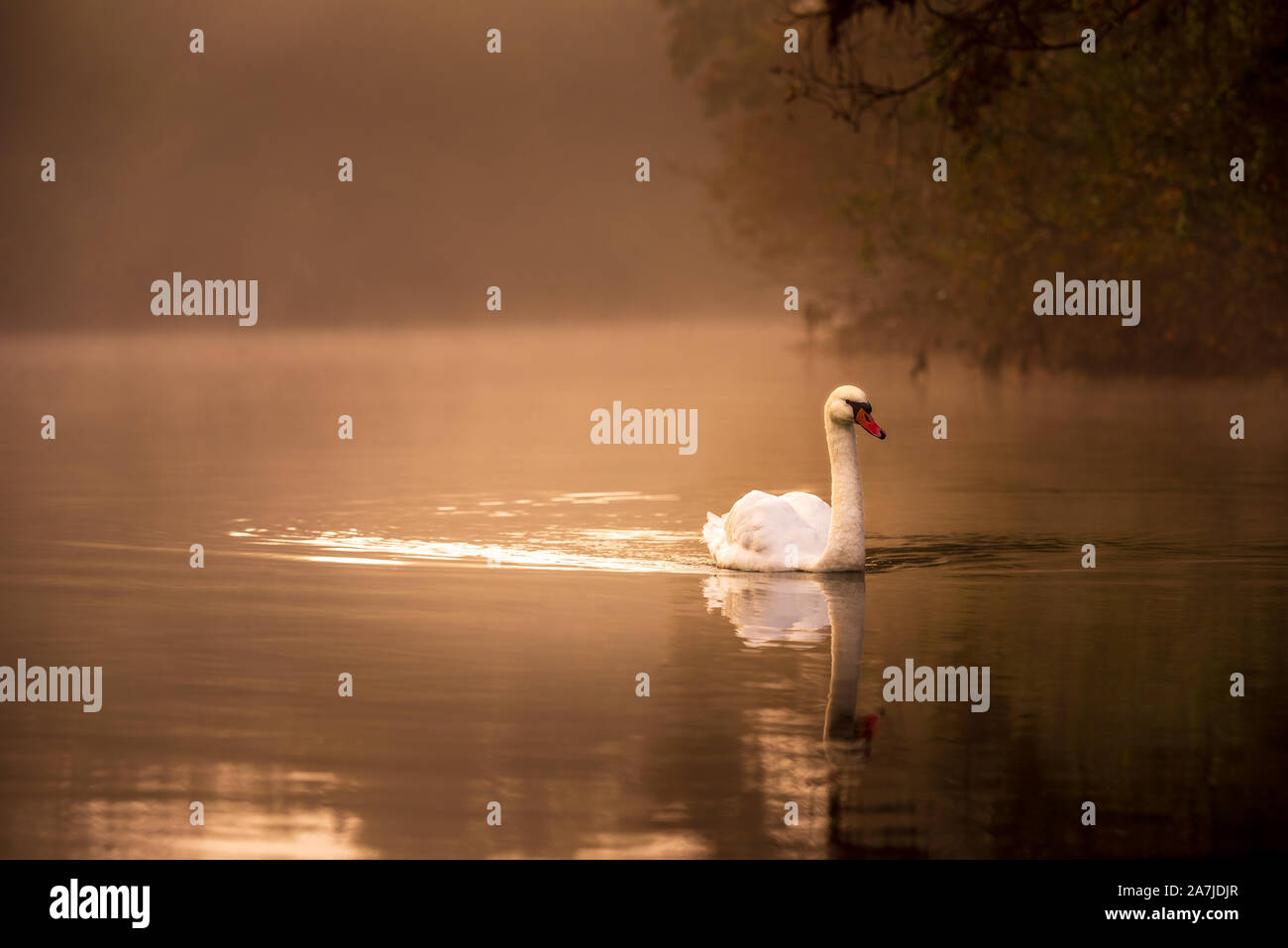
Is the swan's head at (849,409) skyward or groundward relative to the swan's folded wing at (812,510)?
skyward

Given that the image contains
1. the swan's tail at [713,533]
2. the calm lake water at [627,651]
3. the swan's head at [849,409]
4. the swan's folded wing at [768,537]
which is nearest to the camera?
the calm lake water at [627,651]

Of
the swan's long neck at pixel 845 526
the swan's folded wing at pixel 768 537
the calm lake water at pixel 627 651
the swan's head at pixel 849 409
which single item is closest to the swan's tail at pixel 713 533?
the calm lake water at pixel 627 651

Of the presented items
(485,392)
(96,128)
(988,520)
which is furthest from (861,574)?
(96,128)

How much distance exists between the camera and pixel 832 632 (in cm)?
1350

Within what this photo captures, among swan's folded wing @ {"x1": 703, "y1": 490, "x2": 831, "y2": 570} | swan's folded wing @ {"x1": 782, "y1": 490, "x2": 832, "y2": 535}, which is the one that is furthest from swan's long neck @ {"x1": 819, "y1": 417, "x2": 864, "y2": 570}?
swan's folded wing @ {"x1": 782, "y1": 490, "x2": 832, "y2": 535}

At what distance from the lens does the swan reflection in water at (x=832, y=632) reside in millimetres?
9398

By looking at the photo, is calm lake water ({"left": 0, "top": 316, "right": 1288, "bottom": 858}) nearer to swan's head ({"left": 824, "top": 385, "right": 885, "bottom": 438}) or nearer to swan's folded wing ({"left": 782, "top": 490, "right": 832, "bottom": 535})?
swan's folded wing ({"left": 782, "top": 490, "right": 832, "bottom": 535})

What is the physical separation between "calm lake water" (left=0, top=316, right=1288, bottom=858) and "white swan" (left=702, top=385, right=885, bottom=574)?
23 cm

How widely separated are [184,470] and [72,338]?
69744 mm

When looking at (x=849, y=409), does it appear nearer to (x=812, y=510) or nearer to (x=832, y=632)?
(x=812, y=510)

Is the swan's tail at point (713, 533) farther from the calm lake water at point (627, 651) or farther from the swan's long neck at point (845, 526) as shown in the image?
the swan's long neck at point (845, 526)

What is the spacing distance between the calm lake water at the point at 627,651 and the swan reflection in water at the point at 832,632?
0.03m

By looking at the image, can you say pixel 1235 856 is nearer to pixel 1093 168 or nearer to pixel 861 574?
pixel 861 574
